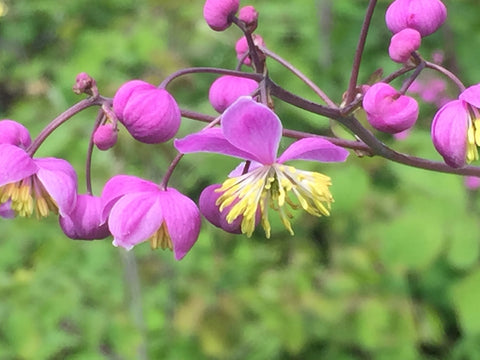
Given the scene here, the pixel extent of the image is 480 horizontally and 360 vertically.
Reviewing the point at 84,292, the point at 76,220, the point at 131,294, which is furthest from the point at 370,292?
the point at 76,220

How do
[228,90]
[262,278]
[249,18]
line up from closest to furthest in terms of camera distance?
[249,18] → [228,90] → [262,278]

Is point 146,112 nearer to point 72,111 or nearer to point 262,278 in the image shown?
point 72,111

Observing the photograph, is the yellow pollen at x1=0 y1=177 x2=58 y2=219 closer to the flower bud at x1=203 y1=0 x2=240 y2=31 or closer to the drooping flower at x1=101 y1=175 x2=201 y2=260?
the drooping flower at x1=101 y1=175 x2=201 y2=260

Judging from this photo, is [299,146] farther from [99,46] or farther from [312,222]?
[99,46]

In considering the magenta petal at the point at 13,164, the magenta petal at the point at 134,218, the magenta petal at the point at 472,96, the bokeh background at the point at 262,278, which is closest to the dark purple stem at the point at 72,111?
the magenta petal at the point at 13,164

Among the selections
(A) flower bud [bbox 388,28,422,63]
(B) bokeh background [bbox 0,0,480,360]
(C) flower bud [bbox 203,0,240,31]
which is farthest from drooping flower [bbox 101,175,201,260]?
(B) bokeh background [bbox 0,0,480,360]

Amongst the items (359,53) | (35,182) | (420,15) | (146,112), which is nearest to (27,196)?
(35,182)

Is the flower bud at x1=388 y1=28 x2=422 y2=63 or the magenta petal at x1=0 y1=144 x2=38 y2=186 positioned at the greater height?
the flower bud at x1=388 y1=28 x2=422 y2=63
